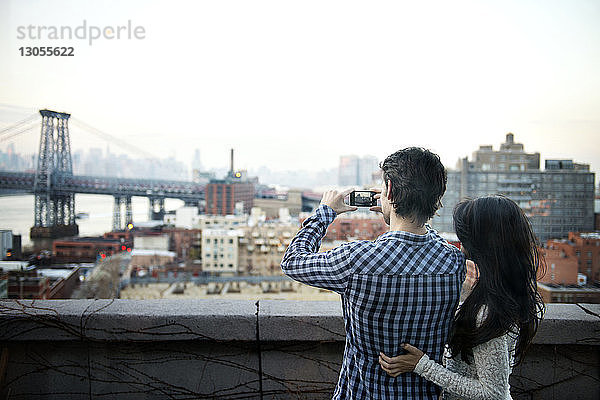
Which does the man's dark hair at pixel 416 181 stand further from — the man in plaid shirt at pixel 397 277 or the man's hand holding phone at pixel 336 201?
the man's hand holding phone at pixel 336 201

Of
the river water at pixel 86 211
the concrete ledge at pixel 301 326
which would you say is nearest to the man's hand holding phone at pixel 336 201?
the concrete ledge at pixel 301 326

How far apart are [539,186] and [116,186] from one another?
5.60 m

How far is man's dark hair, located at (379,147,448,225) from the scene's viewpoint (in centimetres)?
74

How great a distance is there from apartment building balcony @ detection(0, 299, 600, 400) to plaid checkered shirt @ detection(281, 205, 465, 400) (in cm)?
55

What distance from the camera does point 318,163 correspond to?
36.1 feet

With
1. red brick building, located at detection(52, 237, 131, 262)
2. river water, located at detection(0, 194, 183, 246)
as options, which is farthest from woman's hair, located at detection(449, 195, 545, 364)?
red brick building, located at detection(52, 237, 131, 262)

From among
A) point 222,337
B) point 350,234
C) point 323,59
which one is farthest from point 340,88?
point 222,337

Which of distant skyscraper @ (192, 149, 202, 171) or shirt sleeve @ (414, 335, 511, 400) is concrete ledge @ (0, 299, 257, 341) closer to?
shirt sleeve @ (414, 335, 511, 400)

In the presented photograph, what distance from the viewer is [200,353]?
4.45 feet

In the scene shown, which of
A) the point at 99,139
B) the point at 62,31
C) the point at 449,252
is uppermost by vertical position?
the point at 62,31

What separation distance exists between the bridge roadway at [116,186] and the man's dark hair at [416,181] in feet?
15.0

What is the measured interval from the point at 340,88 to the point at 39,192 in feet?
21.8

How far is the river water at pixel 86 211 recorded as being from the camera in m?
3.93

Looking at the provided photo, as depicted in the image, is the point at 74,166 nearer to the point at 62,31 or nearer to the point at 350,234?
the point at 62,31
